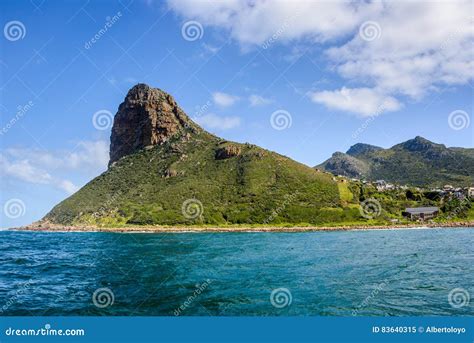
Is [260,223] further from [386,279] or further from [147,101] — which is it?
[147,101]

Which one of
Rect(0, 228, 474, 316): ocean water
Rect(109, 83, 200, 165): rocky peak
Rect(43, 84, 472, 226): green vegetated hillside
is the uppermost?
Rect(109, 83, 200, 165): rocky peak

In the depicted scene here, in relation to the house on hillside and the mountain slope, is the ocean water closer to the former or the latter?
the mountain slope

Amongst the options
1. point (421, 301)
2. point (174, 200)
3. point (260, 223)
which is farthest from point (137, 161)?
point (421, 301)

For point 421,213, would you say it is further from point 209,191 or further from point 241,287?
point 241,287

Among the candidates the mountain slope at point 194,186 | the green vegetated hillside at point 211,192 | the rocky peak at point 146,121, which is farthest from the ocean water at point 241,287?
the rocky peak at point 146,121

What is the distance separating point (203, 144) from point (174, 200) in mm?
39825

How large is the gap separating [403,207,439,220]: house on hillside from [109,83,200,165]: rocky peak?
97073 millimetres

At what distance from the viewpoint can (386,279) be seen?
23844mm

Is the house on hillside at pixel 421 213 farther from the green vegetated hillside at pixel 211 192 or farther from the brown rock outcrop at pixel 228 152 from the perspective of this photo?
the brown rock outcrop at pixel 228 152

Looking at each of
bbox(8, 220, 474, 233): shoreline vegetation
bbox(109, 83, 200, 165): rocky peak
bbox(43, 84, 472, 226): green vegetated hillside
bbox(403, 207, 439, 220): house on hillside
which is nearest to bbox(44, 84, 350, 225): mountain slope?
bbox(43, 84, 472, 226): green vegetated hillside

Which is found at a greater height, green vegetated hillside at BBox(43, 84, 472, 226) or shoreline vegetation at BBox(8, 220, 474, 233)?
green vegetated hillside at BBox(43, 84, 472, 226)

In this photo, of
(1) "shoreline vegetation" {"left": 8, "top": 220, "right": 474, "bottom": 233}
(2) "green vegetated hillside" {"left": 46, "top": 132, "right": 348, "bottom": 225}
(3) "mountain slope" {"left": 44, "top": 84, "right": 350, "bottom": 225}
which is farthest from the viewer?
(3) "mountain slope" {"left": 44, "top": 84, "right": 350, "bottom": 225}

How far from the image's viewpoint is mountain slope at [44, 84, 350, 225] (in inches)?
4614

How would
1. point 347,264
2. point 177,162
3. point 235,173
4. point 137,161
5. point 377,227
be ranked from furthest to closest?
point 137,161 → point 177,162 → point 235,173 → point 377,227 → point 347,264
